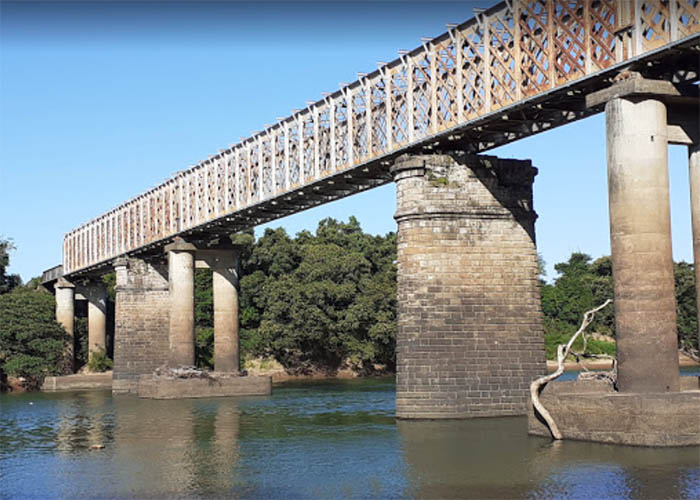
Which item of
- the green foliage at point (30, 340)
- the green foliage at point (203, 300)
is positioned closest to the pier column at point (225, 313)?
the green foliage at point (30, 340)

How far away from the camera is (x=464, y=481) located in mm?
22578

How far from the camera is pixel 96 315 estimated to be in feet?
284

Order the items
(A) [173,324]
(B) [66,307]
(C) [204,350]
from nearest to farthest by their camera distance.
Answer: (A) [173,324], (C) [204,350], (B) [66,307]

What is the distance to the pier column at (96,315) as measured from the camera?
278ft

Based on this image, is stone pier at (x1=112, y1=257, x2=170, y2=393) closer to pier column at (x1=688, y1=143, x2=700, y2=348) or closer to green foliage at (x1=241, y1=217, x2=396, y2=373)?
green foliage at (x1=241, y1=217, x2=396, y2=373)

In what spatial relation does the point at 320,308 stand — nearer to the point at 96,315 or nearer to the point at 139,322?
the point at 139,322

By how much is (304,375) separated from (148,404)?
31.3 meters

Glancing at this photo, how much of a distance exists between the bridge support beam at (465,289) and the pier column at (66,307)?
55529 mm

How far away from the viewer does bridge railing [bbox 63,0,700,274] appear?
2664 centimetres

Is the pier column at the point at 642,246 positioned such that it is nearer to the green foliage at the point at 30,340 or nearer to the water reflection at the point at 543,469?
the water reflection at the point at 543,469

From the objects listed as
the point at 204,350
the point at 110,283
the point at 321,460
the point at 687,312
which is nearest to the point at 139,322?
the point at 204,350

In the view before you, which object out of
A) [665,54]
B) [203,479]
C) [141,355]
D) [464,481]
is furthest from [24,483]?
[141,355]

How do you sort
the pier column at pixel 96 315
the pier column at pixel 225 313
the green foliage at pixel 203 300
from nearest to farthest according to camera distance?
the pier column at pixel 225 313
the pier column at pixel 96 315
the green foliage at pixel 203 300

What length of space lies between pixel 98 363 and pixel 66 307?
294 inches
